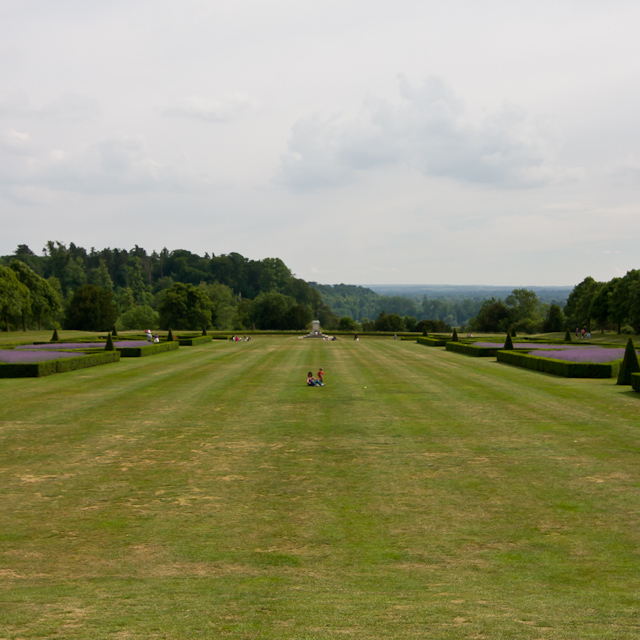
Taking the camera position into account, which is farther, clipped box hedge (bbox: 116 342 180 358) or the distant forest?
the distant forest

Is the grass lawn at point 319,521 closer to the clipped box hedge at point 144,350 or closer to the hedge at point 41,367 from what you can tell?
the hedge at point 41,367

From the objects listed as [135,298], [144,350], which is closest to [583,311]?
[144,350]

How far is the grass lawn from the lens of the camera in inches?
245

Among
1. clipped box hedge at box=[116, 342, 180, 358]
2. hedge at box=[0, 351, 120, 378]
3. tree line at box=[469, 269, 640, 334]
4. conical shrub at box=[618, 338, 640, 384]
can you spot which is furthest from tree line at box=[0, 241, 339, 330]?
conical shrub at box=[618, 338, 640, 384]

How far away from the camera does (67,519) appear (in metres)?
9.39

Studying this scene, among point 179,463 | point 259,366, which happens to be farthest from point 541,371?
point 179,463

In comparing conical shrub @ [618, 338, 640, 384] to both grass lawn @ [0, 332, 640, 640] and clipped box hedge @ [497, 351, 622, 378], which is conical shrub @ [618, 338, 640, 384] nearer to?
clipped box hedge @ [497, 351, 622, 378]

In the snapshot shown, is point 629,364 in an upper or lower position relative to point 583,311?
lower

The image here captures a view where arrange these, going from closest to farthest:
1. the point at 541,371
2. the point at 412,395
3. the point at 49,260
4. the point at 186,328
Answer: the point at 412,395
the point at 541,371
the point at 186,328
the point at 49,260

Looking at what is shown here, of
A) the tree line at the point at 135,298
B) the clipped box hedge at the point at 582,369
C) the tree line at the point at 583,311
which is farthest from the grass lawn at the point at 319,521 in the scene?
the tree line at the point at 135,298

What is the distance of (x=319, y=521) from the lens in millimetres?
9281

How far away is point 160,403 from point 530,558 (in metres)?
14.9

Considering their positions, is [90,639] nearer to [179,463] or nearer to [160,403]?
[179,463]

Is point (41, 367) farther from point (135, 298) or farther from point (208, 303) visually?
point (135, 298)
